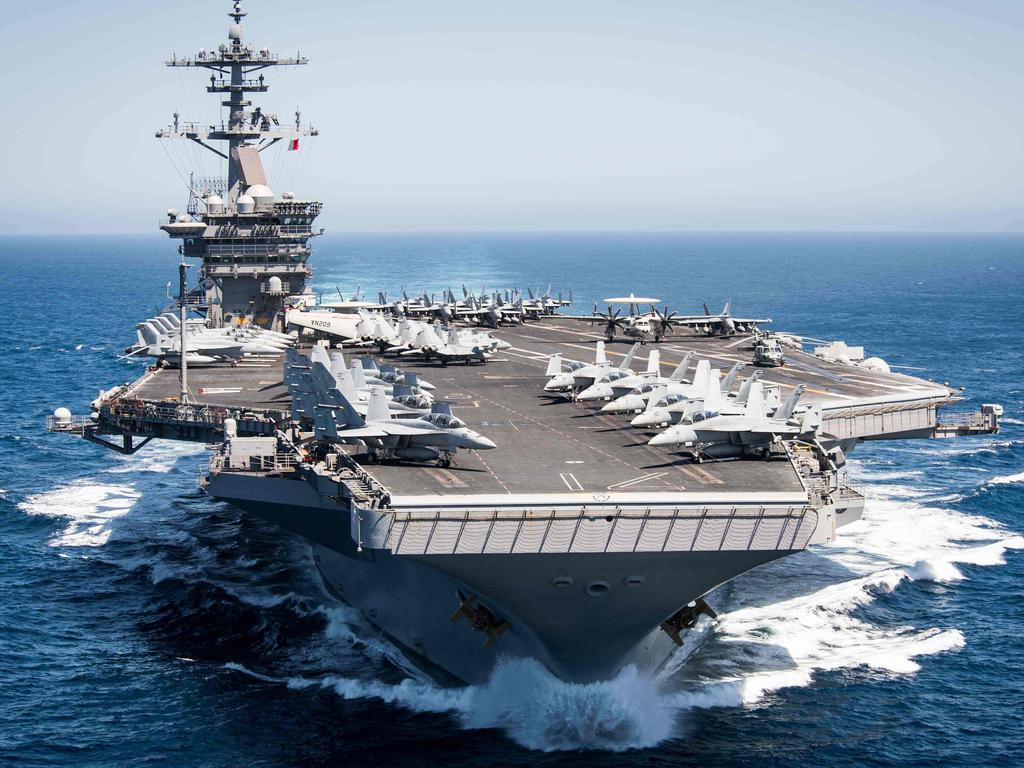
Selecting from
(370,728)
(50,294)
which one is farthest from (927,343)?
(50,294)

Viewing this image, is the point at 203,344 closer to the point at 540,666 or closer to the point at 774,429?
the point at 540,666

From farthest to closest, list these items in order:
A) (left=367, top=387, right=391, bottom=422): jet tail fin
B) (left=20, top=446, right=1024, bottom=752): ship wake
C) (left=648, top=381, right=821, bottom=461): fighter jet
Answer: (left=648, top=381, right=821, bottom=461): fighter jet
(left=367, top=387, right=391, bottom=422): jet tail fin
(left=20, top=446, right=1024, bottom=752): ship wake

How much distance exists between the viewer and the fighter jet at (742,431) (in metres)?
28.9

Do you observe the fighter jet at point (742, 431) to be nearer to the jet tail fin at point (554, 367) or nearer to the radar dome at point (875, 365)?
the jet tail fin at point (554, 367)

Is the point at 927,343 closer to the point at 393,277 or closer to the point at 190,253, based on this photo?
the point at 190,253

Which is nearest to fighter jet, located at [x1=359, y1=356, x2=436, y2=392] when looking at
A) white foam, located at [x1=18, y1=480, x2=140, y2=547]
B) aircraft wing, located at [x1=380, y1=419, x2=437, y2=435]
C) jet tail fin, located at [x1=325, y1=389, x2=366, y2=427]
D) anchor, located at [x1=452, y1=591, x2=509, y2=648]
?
jet tail fin, located at [x1=325, y1=389, x2=366, y2=427]

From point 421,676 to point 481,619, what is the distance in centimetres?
364

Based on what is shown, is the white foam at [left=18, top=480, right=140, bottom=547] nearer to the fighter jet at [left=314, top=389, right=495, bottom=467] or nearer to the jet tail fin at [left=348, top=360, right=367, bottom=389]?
the jet tail fin at [left=348, top=360, right=367, bottom=389]

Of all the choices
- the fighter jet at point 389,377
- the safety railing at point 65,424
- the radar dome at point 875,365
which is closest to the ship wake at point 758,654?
the radar dome at point 875,365

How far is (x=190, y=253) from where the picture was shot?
5375 cm

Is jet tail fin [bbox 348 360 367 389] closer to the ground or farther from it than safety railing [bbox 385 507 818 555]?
farther from it

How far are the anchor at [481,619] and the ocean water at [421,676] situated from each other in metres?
1.30

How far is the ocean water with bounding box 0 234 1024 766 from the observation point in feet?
80.5

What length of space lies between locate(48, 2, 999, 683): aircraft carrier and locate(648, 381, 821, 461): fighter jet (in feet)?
0.39
